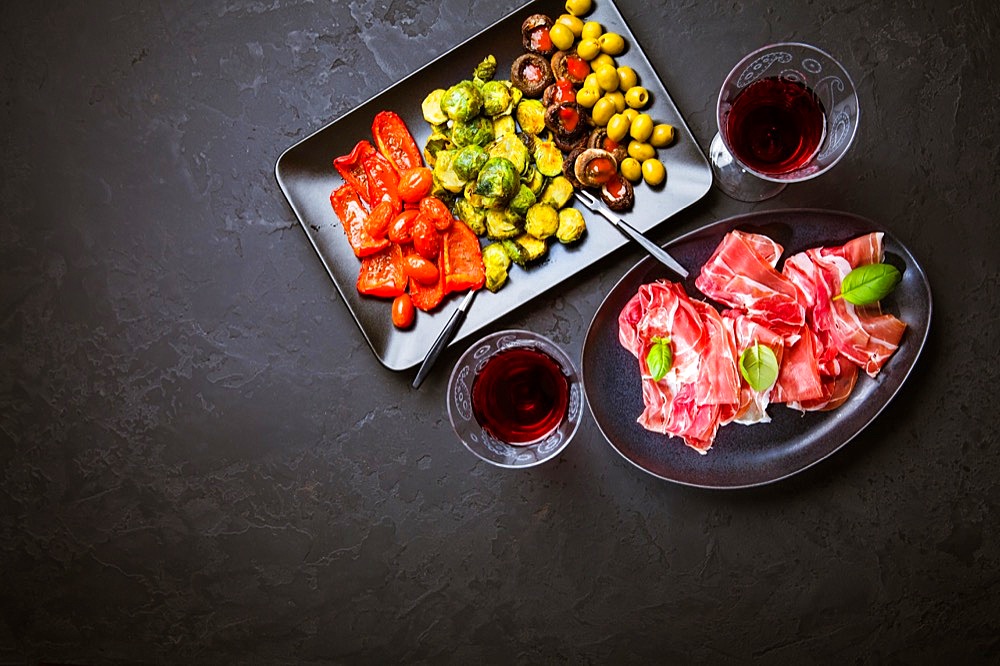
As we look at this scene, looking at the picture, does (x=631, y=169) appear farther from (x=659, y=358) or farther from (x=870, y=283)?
(x=870, y=283)

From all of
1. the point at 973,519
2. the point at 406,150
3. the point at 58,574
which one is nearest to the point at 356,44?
the point at 406,150

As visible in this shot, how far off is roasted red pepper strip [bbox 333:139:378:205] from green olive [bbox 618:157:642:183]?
0.66 m

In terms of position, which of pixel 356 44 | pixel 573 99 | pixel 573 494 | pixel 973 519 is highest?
pixel 356 44

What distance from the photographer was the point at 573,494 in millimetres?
2137

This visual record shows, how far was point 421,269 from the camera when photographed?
1985mm

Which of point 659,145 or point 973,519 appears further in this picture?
point 973,519

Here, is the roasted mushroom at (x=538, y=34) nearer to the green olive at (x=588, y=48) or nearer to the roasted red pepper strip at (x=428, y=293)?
the green olive at (x=588, y=48)

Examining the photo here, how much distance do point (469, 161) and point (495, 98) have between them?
192 millimetres

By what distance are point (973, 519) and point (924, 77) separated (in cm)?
122

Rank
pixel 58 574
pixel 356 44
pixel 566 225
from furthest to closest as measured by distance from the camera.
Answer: pixel 58 574 < pixel 356 44 < pixel 566 225

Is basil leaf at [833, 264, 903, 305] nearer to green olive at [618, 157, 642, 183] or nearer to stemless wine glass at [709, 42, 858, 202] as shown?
stemless wine glass at [709, 42, 858, 202]

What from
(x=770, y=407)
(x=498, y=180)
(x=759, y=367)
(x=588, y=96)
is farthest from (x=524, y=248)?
(x=770, y=407)

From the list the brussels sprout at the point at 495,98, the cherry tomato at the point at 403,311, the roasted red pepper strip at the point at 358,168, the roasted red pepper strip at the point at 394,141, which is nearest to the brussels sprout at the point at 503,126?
the brussels sprout at the point at 495,98

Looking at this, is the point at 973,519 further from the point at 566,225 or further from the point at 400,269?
the point at 400,269
